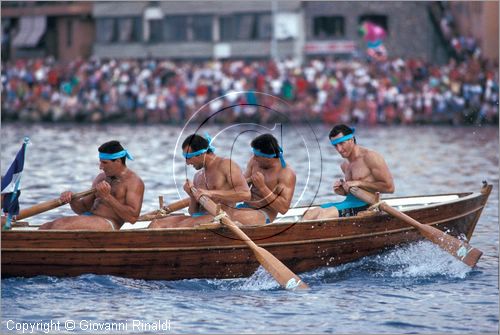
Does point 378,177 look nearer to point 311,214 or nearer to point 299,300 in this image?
point 311,214

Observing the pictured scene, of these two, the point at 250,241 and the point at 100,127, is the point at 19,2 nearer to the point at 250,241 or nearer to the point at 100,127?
the point at 100,127

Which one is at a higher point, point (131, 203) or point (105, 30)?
point (105, 30)

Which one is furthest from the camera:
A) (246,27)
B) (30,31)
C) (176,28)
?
(30,31)

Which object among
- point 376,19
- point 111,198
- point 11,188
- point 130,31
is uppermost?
point 376,19

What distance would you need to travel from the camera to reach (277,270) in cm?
1443

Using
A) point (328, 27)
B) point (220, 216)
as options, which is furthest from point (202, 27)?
point (220, 216)

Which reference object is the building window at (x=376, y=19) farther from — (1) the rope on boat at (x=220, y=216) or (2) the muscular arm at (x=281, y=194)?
(1) the rope on boat at (x=220, y=216)

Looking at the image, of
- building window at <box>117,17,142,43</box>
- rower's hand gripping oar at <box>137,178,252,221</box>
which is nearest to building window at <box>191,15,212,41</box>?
building window at <box>117,17,142,43</box>

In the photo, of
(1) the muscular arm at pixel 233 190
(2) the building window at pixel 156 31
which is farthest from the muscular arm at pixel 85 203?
(2) the building window at pixel 156 31

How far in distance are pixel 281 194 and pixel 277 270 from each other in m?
1.07

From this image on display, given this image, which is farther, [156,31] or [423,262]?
[156,31]

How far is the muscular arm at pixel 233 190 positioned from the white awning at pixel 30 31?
4882cm

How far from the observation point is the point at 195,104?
4719 centimetres

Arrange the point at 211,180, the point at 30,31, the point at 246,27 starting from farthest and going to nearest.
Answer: the point at 30,31
the point at 246,27
the point at 211,180
